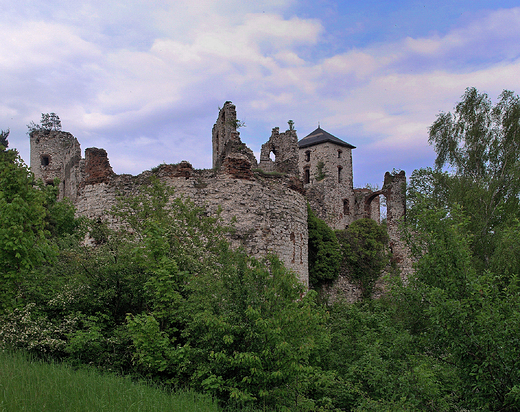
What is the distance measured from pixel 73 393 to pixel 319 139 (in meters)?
37.0

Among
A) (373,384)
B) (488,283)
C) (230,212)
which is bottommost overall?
(373,384)

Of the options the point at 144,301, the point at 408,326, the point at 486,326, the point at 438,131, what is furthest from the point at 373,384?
the point at 438,131

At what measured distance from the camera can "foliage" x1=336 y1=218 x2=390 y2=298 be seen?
2131cm

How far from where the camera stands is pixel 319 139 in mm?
41188

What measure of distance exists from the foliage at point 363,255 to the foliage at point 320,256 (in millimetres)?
1215

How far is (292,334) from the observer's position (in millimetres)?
8141

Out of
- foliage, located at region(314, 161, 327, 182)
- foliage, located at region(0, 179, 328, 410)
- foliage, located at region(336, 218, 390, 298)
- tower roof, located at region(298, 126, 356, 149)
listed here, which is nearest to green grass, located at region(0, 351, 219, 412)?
foliage, located at region(0, 179, 328, 410)

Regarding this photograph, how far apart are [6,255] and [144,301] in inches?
125

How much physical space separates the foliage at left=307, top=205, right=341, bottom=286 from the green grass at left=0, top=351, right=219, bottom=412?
479 inches

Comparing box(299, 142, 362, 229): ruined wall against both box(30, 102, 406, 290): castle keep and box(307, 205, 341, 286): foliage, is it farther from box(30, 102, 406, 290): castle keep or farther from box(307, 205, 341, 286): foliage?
box(30, 102, 406, 290): castle keep

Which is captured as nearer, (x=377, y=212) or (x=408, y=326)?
(x=408, y=326)

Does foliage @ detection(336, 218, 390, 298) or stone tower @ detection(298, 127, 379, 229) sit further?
stone tower @ detection(298, 127, 379, 229)

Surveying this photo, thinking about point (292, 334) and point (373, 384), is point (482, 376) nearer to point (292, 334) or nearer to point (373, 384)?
point (373, 384)

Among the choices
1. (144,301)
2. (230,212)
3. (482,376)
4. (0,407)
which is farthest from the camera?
(230,212)
